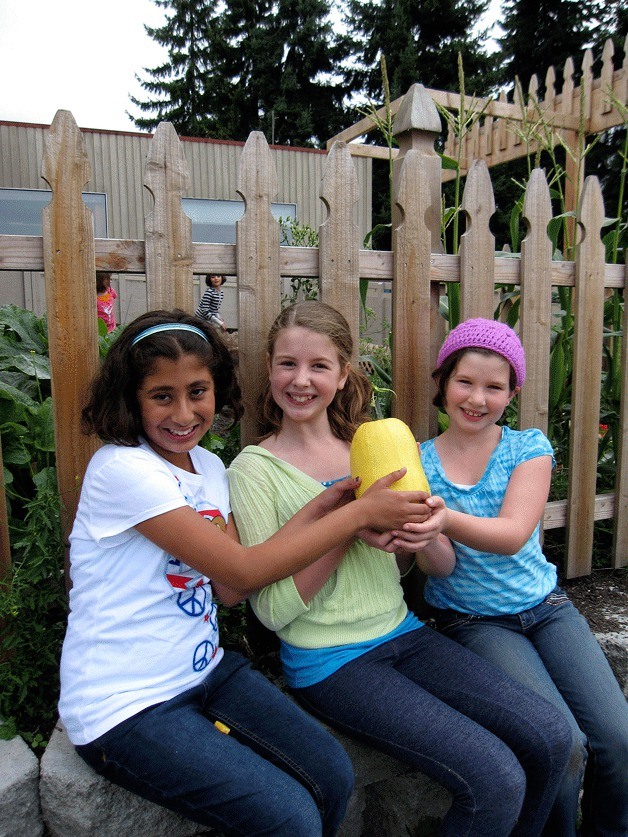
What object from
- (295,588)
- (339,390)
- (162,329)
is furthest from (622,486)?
(162,329)

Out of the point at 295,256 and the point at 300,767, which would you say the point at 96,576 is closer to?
the point at 300,767

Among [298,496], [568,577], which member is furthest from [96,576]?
[568,577]

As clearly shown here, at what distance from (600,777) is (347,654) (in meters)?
0.76

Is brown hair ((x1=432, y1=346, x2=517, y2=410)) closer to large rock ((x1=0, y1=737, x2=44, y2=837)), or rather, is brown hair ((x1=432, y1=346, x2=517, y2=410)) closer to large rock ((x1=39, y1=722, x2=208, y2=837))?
large rock ((x1=39, y1=722, x2=208, y2=837))

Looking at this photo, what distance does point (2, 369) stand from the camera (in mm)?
2520

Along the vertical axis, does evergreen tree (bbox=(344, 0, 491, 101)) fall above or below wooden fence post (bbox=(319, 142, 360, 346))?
above

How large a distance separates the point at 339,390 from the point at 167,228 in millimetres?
762

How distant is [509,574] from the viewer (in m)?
2.10

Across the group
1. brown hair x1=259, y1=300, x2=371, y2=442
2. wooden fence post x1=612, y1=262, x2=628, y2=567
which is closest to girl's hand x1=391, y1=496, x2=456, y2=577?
brown hair x1=259, y1=300, x2=371, y2=442

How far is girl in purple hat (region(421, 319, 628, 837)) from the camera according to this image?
1813 millimetres

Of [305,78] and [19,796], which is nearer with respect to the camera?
[19,796]

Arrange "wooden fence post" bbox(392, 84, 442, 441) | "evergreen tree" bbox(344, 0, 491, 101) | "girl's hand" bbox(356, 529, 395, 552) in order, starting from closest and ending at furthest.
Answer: "girl's hand" bbox(356, 529, 395, 552)
"wooden fence post" bbox(392, 84, 442, 441)
"evergreen tree" bbox(344, 0, 491, 101)

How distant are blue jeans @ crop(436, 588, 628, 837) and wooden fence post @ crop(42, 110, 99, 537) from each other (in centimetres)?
133

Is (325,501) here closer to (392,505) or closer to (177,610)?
(392,505)
